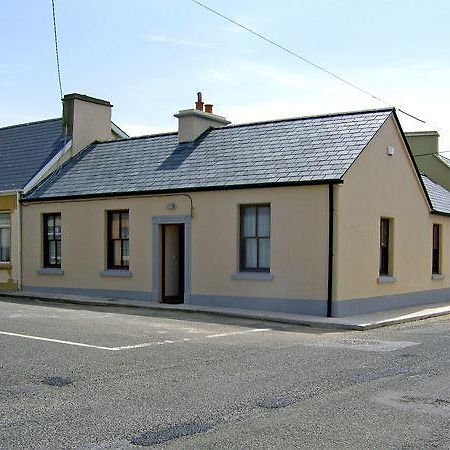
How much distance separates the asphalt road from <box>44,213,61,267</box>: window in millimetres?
8114

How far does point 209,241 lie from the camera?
60.8ft

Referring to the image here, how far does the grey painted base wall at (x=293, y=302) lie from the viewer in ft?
55.1

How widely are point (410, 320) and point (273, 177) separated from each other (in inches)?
193

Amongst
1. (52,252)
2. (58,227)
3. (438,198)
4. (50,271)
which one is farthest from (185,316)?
(438,198)

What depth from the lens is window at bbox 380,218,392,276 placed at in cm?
1931

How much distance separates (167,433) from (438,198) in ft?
66.4

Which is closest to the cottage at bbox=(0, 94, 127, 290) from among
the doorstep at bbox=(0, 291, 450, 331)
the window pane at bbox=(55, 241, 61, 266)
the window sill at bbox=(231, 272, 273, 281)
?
the window pane at bbox=(55, 241, 61, 266)

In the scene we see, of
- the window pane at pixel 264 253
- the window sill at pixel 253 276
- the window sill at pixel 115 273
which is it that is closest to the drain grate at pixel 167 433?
the window sill at pixel 253 276

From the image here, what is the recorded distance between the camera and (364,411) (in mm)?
7328

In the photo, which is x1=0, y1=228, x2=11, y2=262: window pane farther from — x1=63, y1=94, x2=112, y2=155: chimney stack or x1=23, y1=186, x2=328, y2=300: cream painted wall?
x1=63, y1=94, x2=112, y2=155: chimney stack

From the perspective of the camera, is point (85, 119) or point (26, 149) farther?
point (26, 149)

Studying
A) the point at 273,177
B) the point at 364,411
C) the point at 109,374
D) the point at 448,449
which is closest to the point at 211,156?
the point at 273,177

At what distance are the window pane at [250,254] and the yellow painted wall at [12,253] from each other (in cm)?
877

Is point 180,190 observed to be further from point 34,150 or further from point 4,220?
point 34,150
